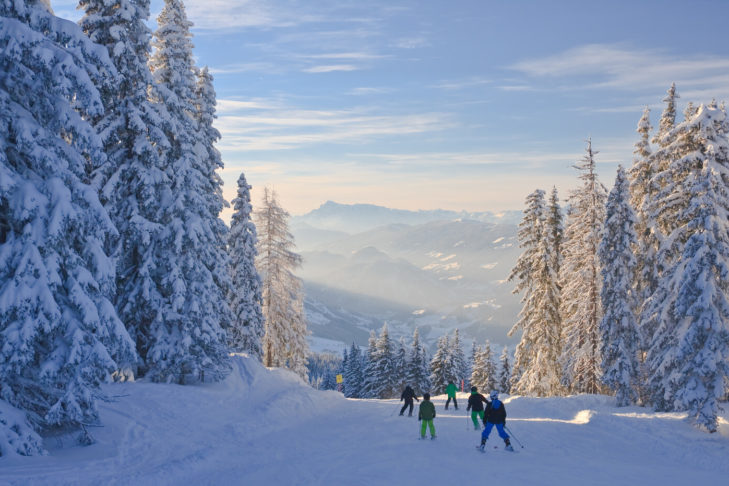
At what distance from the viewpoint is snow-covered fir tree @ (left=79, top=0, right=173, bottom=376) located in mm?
17828

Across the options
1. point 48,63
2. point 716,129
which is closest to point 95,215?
point 48,63

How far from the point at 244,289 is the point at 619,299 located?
23.1 m

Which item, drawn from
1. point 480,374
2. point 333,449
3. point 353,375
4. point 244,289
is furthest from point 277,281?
point 353,375

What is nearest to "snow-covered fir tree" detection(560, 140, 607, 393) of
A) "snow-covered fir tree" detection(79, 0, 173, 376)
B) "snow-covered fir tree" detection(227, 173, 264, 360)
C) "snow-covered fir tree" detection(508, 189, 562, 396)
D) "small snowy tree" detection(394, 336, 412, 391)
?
"snow-covered fir tree" detection(508, 189, 562, 396)

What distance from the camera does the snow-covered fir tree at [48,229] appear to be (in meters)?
10.5

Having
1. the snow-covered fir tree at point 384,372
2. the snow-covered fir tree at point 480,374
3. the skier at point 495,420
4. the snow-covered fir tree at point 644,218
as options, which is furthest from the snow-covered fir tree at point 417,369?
the skier at point 495,420

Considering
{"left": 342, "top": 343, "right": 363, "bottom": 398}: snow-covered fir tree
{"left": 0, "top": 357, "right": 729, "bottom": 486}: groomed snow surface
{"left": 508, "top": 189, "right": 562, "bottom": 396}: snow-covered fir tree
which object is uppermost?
{"left": 508, "top": 189, "right": 562, "bottom": 396}: snow-covered fir tree

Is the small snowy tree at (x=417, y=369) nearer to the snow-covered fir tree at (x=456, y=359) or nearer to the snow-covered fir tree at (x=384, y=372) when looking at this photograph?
the snow-covered fir tree at (x=384, y=372)

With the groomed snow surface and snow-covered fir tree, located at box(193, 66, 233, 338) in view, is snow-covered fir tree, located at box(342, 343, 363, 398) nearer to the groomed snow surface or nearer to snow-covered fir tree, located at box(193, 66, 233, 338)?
snow-covered fir tree, located at box(193, 66, 233, 338)

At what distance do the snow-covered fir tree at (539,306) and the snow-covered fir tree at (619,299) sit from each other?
7.95m

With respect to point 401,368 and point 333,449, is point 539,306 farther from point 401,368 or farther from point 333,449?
point 401,368

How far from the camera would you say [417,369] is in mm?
59125

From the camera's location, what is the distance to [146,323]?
66.0 feet

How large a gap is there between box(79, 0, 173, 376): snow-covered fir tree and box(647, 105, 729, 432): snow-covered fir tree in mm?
20057
